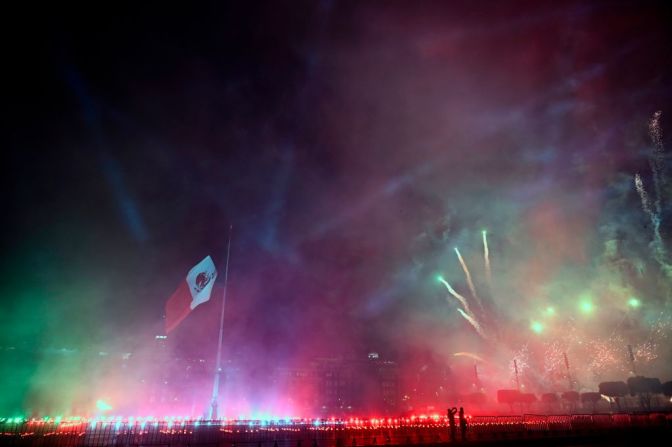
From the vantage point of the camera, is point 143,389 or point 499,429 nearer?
point 499,429

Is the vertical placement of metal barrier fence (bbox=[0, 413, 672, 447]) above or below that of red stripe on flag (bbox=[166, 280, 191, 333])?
below

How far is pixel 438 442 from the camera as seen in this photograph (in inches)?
1032

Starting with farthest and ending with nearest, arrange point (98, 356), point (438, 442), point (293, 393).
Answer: point (293, 393)
point (98, 356)
point (438, 442)

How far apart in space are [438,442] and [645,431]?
24.4 meters

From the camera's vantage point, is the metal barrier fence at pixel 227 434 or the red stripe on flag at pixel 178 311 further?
the red stripe on flag at pixel 178 311

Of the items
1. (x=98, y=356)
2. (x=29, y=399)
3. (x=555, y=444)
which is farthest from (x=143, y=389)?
(x=555, y=444)

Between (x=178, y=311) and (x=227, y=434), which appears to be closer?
(x=227, y=434)

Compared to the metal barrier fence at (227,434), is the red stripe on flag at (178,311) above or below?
above

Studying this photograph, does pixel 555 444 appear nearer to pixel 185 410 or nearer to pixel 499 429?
pixel 499 429

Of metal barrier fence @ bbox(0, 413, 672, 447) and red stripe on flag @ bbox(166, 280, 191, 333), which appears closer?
metal barrier fence @ bbox(0, 413, 672, 447)

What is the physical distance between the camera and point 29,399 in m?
58.8

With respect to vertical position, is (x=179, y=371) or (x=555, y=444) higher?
(x=179, y=371)

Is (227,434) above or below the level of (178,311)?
below

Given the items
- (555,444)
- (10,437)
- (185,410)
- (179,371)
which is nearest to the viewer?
(10,437)
